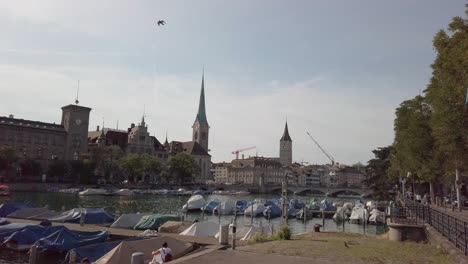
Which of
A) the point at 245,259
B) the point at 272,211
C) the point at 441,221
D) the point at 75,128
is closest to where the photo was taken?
the point at 245,259

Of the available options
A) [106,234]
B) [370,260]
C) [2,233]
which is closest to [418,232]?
[370,260]

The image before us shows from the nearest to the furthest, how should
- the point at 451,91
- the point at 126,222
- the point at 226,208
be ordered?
1. the point at 451,91
2. the point at 126,222
3. the point at 226,208

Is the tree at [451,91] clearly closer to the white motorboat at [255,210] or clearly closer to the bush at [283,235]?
the bush at [283,235]

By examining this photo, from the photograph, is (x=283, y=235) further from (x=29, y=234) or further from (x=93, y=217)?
(x=93, y=217)

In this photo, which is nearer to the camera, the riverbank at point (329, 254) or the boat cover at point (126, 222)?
the riverbank at point (329, 254)

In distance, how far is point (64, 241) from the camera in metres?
29.7

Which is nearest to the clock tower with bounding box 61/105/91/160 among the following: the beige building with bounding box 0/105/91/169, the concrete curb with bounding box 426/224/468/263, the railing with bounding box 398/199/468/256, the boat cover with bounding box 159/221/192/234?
the beige building with bounding box 0/105/91/169

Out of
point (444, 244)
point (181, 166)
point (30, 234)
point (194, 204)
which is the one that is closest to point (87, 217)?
Answer: point (30, 234)

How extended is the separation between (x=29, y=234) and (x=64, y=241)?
141 inches

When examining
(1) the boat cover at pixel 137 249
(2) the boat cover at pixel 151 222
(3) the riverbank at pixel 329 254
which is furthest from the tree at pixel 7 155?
(3) the riverbank at pixel 329 254

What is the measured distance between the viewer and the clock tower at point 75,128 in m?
155

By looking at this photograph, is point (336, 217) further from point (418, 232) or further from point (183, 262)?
point (183, 262)

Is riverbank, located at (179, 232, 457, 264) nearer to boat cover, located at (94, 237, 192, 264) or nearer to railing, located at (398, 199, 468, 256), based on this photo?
railing, located at (398, 199, 468, 256)

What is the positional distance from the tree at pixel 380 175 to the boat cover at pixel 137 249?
75.1 m
